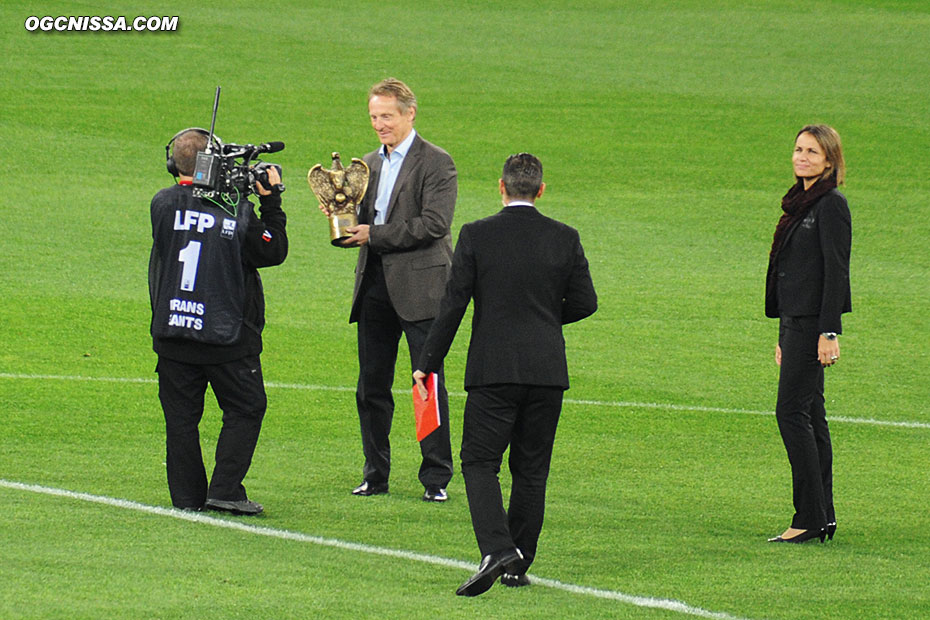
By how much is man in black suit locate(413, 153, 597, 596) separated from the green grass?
308 mm

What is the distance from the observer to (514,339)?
20.6 feet

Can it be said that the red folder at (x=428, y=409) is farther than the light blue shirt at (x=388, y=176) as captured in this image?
No

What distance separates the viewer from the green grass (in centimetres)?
656

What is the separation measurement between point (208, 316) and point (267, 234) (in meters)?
0.47

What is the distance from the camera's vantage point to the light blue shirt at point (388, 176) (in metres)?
8.25

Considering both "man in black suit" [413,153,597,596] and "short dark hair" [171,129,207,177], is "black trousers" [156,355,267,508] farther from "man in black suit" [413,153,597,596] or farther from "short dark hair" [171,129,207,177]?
"man in black suit" [413,153,597,596]

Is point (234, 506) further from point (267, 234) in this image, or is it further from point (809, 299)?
point (809, 299)

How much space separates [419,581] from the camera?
20.9 feet

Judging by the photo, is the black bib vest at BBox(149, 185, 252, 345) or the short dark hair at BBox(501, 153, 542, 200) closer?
the short dark hair at BBox(501, 153, 542, 200)

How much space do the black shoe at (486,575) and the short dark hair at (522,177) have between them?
144 centimetres

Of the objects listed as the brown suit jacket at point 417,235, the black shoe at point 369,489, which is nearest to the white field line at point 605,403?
the black shoe at point 369,489

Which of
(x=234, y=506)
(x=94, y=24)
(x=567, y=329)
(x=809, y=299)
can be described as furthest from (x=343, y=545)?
(x=94, y=24)

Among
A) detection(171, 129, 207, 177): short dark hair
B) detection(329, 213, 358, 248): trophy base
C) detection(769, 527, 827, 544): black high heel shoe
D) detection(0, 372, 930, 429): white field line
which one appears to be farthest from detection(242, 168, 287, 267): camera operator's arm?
detection(0, 372, 930, 429): white field line

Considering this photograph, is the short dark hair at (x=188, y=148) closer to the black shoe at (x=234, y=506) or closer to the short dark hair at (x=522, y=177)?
the black shoe at (x=234, y=506)
